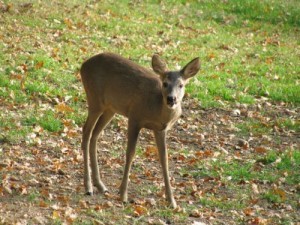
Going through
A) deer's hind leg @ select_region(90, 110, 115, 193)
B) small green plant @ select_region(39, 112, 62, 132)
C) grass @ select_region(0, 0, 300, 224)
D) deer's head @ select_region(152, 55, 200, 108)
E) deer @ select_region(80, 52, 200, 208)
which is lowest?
small green plant @ select_region(39, 112, 62, 132)

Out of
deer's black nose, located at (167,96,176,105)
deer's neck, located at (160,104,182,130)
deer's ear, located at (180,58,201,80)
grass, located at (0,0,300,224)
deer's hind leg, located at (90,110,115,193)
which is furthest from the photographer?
grass, located at (0,0,300,224)

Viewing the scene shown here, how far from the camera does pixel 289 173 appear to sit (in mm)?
9633

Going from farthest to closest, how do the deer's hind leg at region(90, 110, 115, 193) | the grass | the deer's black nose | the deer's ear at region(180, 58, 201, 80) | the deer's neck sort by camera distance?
the grass, the deer's hind leg at region(90, 110, 115, 193), the deer's ear at region(180, 58, 201, 80), the deer's neck, the deer's black nose

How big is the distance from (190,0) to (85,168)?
12614mm

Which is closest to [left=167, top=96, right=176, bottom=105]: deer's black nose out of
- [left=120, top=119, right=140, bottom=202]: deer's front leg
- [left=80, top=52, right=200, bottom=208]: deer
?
[left=80, top=52, right=200, bottom=208]: deer

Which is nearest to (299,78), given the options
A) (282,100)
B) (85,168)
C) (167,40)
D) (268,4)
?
(282,100)

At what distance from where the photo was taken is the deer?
7.84 metres

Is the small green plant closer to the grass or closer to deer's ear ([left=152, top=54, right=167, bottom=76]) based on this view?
the grass

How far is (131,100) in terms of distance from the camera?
8.01m

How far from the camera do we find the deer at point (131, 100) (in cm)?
784

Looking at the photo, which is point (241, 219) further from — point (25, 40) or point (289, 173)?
point (25, 40)

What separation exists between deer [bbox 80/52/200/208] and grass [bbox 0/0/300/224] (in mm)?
407

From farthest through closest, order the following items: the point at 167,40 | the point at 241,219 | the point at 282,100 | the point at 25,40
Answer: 1. the point at 167,40
2. the point at 25,40
3. the point at 282,100
4. the point at 241,219

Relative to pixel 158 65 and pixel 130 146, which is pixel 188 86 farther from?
pixel 130 146
